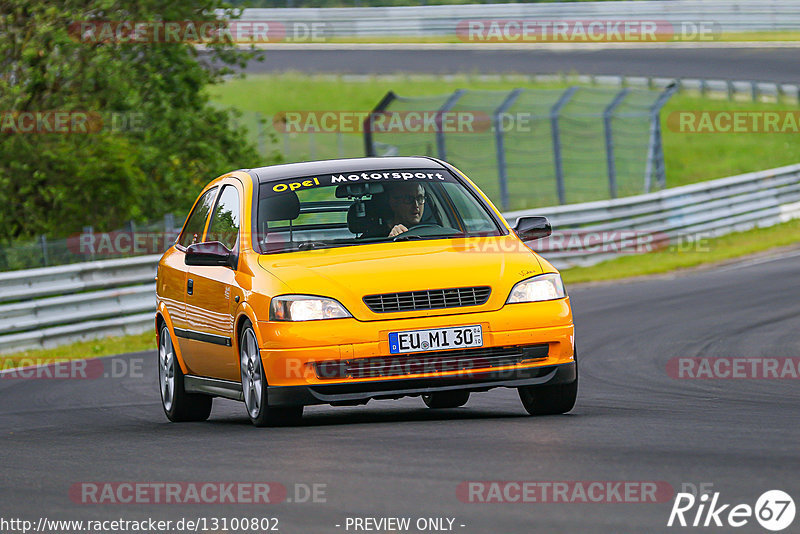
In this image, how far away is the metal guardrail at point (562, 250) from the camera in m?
17.6

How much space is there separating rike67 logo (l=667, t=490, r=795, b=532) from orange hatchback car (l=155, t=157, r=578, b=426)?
2.77 metres

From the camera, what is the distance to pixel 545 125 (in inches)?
1428

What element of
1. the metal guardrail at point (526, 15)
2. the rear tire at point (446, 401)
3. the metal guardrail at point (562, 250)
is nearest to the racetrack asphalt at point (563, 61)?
the metal guardrail at point (526, 15)

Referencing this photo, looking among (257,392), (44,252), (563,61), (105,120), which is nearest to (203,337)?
(257,392)

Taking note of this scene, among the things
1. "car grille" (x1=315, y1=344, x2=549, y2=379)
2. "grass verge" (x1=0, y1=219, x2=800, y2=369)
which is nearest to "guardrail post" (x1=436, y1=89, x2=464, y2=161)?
"grass verge" (x1=0, y1=219, x2=800, y2=369)

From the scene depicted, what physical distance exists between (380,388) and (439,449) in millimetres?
1215

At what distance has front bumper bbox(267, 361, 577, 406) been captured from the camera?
8.13 metres

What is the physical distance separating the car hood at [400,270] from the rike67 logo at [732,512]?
9.46 ft

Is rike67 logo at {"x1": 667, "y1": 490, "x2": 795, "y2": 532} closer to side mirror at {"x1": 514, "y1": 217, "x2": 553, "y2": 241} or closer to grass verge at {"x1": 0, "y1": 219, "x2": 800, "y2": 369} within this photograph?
side mirror at {"x1": 514, "y1": 217, "x2": 553, "y2": 241}

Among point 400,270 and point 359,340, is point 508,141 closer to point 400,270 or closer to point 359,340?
point 400,270

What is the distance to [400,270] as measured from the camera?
8266mm

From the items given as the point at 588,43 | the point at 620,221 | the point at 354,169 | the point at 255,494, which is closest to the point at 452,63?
the point at 588,43

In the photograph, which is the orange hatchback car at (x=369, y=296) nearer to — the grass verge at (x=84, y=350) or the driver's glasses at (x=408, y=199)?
the driver's glasses at (x=408, y=199)

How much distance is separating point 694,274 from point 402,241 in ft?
41.6
